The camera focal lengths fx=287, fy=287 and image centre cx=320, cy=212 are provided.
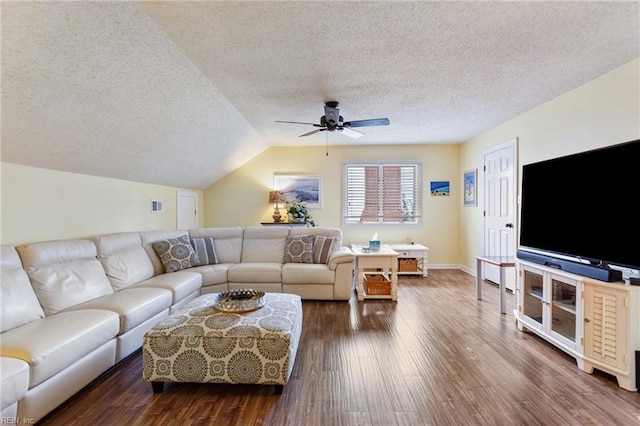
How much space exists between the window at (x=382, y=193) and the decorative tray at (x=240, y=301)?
3770 mm

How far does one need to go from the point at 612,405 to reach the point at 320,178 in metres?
4.95

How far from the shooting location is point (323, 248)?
414cm

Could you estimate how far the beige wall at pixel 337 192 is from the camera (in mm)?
5902

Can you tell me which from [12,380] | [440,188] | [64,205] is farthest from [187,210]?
[440,188]

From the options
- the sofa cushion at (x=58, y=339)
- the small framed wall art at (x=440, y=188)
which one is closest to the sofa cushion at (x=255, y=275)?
the sofa cushion at (x=58, y=339)

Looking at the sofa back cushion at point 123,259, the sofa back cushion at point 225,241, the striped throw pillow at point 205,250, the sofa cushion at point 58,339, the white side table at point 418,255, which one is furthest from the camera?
the white side table at point 418,255

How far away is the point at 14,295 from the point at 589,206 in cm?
434

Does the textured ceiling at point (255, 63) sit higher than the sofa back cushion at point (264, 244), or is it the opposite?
the textured ceiling at point (255, 63)

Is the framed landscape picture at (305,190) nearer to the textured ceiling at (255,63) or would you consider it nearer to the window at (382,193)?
the window at (382,193)

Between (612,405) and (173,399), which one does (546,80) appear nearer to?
(612,405)

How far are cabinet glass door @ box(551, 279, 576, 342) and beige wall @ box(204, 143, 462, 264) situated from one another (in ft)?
11.2

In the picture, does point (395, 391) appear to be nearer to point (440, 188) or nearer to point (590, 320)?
point (590, 320)

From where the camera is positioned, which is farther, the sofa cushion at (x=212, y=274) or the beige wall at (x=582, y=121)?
the sofa cushion at (x=212, y=274)

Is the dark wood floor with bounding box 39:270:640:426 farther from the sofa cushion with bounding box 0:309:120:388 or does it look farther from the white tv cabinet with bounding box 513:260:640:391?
the sofa cushion with bounding box 0:309:120:388
